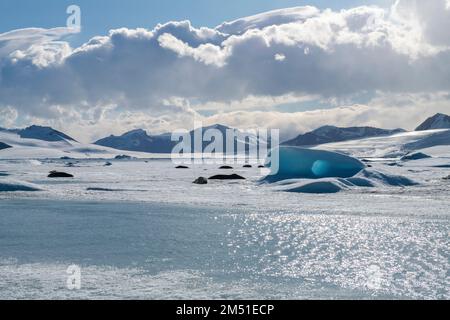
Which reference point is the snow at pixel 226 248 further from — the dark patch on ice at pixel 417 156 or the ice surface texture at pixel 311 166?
the dark patch on ice at pixel 417 156

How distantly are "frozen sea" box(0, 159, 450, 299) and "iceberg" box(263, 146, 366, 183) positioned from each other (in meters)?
15.8

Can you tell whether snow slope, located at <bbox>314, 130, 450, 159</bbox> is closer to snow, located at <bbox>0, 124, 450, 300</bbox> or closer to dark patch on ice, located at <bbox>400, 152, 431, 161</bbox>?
dark patch on ice, located at <bbox>400, 152, 431, 161</bbox>

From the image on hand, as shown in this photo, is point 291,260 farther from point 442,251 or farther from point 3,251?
point 3,251

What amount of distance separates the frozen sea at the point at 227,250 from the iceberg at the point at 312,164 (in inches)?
622

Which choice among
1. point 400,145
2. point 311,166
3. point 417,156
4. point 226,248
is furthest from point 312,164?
point 400,145

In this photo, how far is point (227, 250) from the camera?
1066 centimetres

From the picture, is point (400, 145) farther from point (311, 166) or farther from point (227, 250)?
point (227, 250)

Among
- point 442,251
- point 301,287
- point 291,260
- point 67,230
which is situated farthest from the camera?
point 67,230

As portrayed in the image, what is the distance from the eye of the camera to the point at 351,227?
13859 mm

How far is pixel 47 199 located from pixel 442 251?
17.0 meters

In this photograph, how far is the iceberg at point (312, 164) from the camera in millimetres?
35719

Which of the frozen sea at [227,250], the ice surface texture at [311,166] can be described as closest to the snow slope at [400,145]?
the ice surface texture at [311,166]

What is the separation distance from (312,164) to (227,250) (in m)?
26.3
